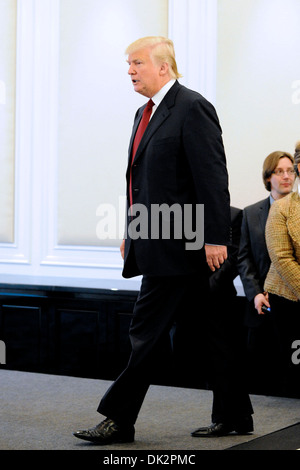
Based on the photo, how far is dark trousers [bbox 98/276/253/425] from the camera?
2.87m

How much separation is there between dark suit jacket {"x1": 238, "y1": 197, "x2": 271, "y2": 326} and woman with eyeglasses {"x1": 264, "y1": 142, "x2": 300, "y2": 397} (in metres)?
0.51

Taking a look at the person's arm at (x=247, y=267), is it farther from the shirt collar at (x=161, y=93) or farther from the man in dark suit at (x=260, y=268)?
the shirt collar at (x=161, y=93)

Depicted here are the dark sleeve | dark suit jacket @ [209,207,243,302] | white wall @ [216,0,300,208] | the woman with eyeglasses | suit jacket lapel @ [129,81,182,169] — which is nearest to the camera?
the dark sleeve

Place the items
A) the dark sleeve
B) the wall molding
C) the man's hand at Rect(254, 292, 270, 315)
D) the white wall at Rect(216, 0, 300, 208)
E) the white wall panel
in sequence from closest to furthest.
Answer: the dark sleeve
the man's hand at Rect(254, 292, 270, 315)
the white wall at Rect(216, 0, 300, 208)
the wall molding
the white wall panel

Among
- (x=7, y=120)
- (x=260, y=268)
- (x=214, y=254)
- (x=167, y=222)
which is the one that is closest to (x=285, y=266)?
(x=214, y=254)

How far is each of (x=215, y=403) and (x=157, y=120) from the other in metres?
1.08

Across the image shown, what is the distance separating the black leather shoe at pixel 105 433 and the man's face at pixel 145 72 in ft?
4.01

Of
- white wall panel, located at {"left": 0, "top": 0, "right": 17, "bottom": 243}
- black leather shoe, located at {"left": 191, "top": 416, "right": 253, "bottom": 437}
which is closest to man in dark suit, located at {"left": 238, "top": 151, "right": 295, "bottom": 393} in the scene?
black leather shoe, located at {"left": 191, "top": 416, "right": 253, "bottom": 437}

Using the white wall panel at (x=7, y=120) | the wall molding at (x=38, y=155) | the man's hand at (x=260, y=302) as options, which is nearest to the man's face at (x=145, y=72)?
the man's hand at (x=260, y=302)

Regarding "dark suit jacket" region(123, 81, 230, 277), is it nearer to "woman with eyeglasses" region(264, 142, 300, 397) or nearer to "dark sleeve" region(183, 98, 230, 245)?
"dark sleeve" region(183, 98, 230, 245)

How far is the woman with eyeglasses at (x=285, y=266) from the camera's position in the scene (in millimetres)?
3160

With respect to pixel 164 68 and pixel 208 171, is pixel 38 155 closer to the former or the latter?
pixel 164 68

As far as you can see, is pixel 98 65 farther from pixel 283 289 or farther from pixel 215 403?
pixel 215 403
